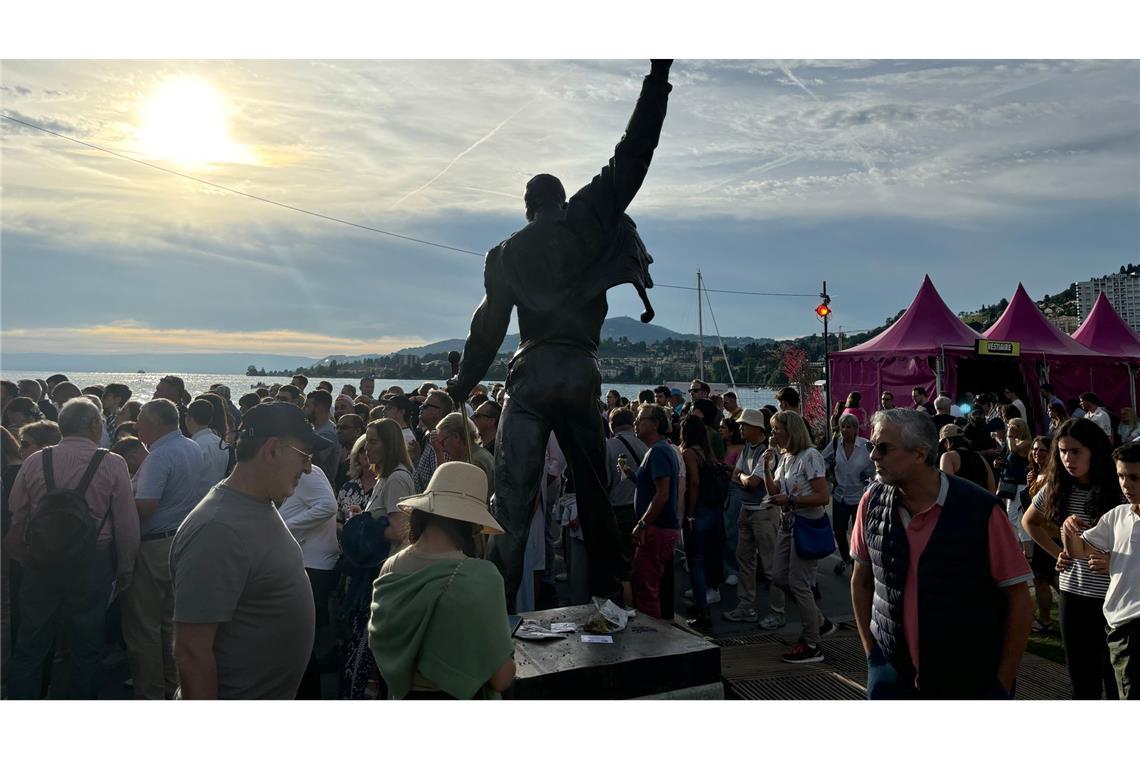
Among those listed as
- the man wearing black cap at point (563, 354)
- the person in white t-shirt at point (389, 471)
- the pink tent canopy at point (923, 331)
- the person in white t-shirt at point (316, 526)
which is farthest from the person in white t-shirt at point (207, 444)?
the pink tent canopy at point (923, 331)

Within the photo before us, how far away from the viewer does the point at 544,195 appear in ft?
13.3

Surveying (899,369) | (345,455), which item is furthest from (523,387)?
(899,369)

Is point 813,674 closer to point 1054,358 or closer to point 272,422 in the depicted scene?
point 272,422

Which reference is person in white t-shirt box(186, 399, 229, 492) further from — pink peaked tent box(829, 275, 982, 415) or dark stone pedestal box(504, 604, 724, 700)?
pink peaked tent box(829, 275, 982, 415)

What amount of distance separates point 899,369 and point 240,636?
16286 millimetres

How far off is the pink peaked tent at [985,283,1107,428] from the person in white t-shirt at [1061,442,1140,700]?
49.1 feet

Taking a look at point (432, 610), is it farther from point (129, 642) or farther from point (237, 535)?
point (129, 642)

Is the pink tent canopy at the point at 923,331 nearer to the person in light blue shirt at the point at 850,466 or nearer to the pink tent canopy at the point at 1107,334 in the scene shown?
the pink tent canopy at the point at 1107,334

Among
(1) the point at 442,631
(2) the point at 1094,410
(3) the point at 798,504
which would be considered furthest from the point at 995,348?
(1) the point at 442,631

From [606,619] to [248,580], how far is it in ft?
6.60

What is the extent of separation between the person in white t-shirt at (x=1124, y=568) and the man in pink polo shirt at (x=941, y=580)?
1061 mm

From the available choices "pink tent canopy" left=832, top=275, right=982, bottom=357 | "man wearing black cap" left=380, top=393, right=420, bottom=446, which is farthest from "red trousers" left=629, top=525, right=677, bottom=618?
"pink tent canopy" left=832, top=275, right=982, bottom=357

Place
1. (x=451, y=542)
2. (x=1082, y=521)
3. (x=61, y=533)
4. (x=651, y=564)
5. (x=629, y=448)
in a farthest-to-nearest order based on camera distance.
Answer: (x=629, y=448) < (x=651, y=564) < (x=61, y=533) < (x=1082, y=521) < (x=451, y=542)

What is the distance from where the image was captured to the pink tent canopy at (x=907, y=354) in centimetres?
1589
